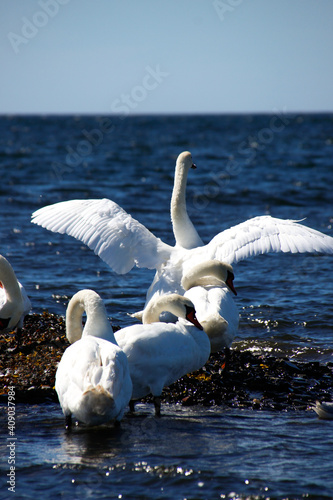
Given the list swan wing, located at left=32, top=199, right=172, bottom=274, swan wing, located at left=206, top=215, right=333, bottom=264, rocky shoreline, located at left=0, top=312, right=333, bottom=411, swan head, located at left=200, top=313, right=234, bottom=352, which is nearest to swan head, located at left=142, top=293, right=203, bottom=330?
swan head, located at left=200, top=313, right=234, bottom=352

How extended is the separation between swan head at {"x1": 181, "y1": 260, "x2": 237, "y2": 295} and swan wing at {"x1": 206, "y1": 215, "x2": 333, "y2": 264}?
1.11ft

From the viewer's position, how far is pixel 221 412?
5.55 metres

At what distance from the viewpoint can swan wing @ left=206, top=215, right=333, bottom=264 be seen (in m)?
7.37

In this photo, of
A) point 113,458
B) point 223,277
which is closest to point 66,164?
point 223,277

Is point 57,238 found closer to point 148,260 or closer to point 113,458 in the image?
point 148,260

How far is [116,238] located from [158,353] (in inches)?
107

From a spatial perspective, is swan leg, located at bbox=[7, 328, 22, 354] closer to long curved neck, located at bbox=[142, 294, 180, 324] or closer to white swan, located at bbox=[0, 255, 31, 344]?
white swan, located at bbox=[0, 255, 31, 344]

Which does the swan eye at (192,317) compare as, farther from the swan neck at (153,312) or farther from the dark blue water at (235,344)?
the dark blue water at (235,344)

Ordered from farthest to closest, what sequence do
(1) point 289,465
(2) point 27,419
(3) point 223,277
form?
(3) point 223,277
(2) point 27,419
(1) point 289,465

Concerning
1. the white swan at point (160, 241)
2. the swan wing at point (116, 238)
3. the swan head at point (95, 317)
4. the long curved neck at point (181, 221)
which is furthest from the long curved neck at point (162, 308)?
the long curved neck at point (181, 221)

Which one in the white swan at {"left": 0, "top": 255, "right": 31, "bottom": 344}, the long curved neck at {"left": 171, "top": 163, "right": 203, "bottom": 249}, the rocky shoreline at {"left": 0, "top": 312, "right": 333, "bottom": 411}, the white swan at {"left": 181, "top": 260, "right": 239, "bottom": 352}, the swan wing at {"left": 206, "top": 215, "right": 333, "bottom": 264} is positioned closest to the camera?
the rocky shoreline at {"left": 0, "top": 312, "right": 333, "bottom": 411}

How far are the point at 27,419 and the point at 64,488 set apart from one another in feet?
4.27

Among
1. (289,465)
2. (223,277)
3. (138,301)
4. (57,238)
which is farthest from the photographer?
(57,238)

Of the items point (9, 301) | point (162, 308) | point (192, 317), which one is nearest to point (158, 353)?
point (192, 317)
